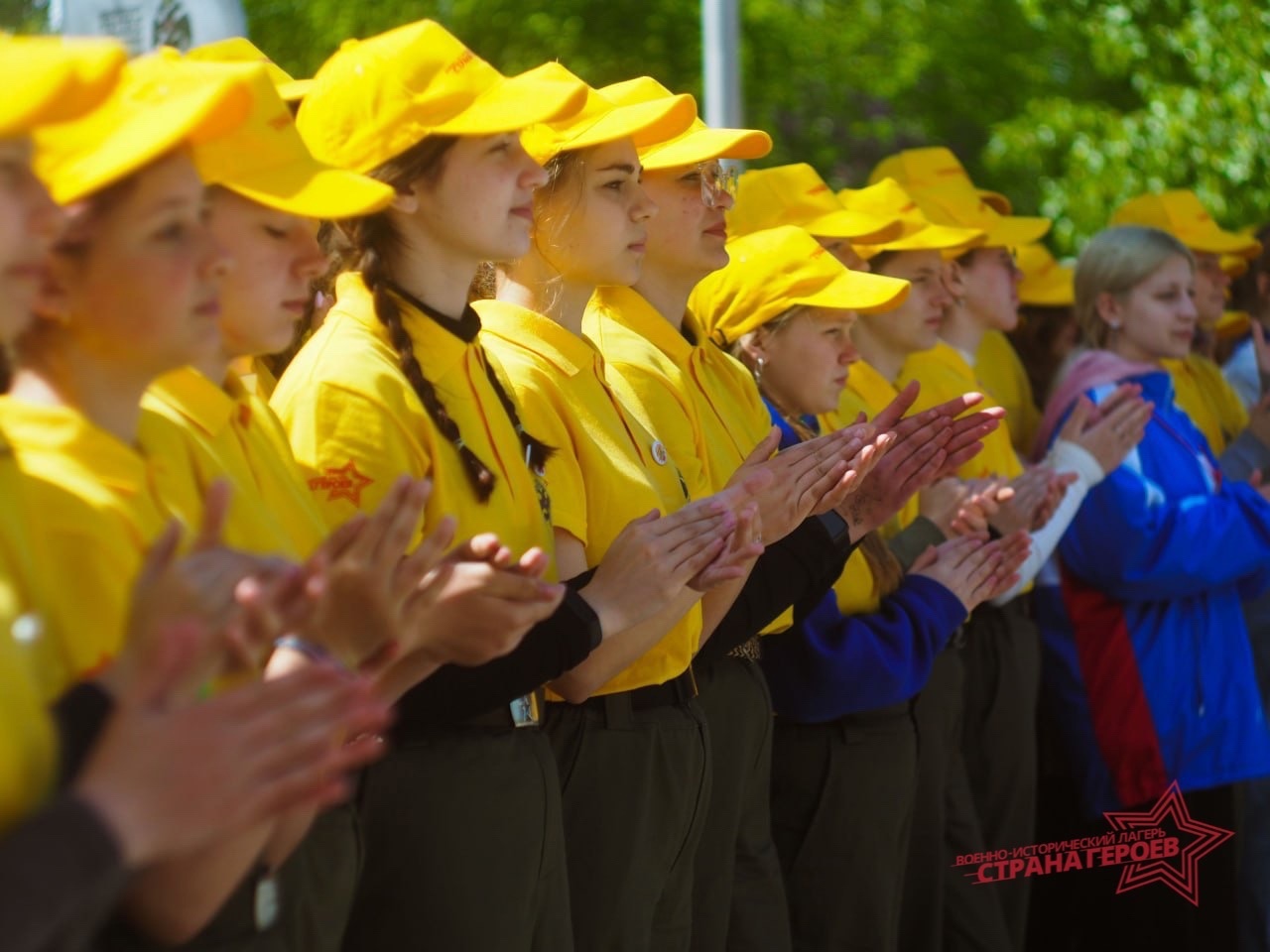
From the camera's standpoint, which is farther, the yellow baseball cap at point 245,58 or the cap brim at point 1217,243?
the cap brim at point 1217,243

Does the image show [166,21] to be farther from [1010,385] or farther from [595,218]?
[1010,385]

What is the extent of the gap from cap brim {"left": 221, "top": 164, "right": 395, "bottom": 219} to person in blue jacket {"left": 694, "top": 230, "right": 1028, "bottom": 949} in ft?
7.06

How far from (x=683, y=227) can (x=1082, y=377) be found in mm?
2314

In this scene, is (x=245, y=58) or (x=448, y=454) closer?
(x=448, y=454)

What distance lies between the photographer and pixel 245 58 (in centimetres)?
335

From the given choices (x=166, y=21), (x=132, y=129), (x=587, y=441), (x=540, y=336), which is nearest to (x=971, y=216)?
(x=166, y=21)

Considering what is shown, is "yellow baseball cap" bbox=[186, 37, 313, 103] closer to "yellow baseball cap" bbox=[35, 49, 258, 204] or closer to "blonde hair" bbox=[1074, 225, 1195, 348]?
"yellow baseball cap" bbox=[35, 49, 258, 204]

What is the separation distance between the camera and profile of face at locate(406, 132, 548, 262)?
10.9 feet

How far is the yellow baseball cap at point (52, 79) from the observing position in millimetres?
1979

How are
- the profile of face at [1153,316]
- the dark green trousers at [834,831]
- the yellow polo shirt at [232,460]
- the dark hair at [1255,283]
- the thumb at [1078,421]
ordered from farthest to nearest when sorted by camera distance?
the dark hair at [1255,283]
the profile of face at [1153,316]
the thumb at [1078,421]
the dark green trousers at [834,831]
the yellow polo shirt at [232,460]

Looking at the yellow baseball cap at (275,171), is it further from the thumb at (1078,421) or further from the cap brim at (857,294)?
the thumb at (1078,421)

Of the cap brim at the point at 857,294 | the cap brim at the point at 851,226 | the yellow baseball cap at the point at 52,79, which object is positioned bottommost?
the cap brim at the point at 851,226

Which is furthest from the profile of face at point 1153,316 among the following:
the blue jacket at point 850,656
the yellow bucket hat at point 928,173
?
the blue jacket at point 850,656

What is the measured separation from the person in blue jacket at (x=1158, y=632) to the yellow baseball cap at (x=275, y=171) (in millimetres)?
3683
